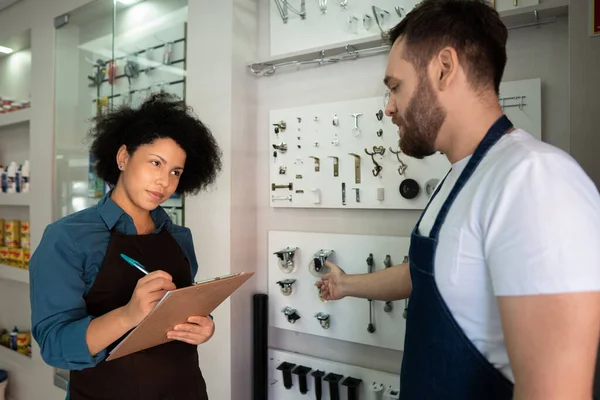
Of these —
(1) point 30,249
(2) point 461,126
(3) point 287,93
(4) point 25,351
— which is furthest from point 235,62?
(4) point 25,351

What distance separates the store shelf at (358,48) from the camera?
1186mm

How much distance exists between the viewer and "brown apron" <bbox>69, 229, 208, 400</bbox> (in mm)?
1000

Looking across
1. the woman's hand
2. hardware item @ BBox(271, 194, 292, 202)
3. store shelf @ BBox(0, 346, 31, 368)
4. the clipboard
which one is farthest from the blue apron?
store shelf @ BBox(0, 346, 31, 368)

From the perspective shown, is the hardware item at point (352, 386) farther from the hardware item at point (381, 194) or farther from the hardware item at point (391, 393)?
the hardware item at point (381, 194)

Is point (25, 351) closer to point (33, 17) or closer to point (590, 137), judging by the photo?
point (33, 17)

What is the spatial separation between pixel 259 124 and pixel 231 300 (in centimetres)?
83

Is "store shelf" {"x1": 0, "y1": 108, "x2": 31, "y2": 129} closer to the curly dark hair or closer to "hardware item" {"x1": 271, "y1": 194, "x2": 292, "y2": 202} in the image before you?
the curly dark hair

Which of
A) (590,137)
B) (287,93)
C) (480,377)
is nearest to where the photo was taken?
(480,377)

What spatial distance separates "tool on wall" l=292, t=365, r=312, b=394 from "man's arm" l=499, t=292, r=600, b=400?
48.8 inches

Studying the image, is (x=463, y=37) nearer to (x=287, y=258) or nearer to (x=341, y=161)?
(x=341, y=161)

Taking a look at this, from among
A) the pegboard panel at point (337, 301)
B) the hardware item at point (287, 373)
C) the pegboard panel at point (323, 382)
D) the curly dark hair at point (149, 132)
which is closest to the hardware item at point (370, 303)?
the pegboard panel at point (337, 301)

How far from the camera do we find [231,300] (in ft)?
5.42

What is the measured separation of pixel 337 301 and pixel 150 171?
0.94 metres

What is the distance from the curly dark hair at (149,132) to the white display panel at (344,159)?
43cm
